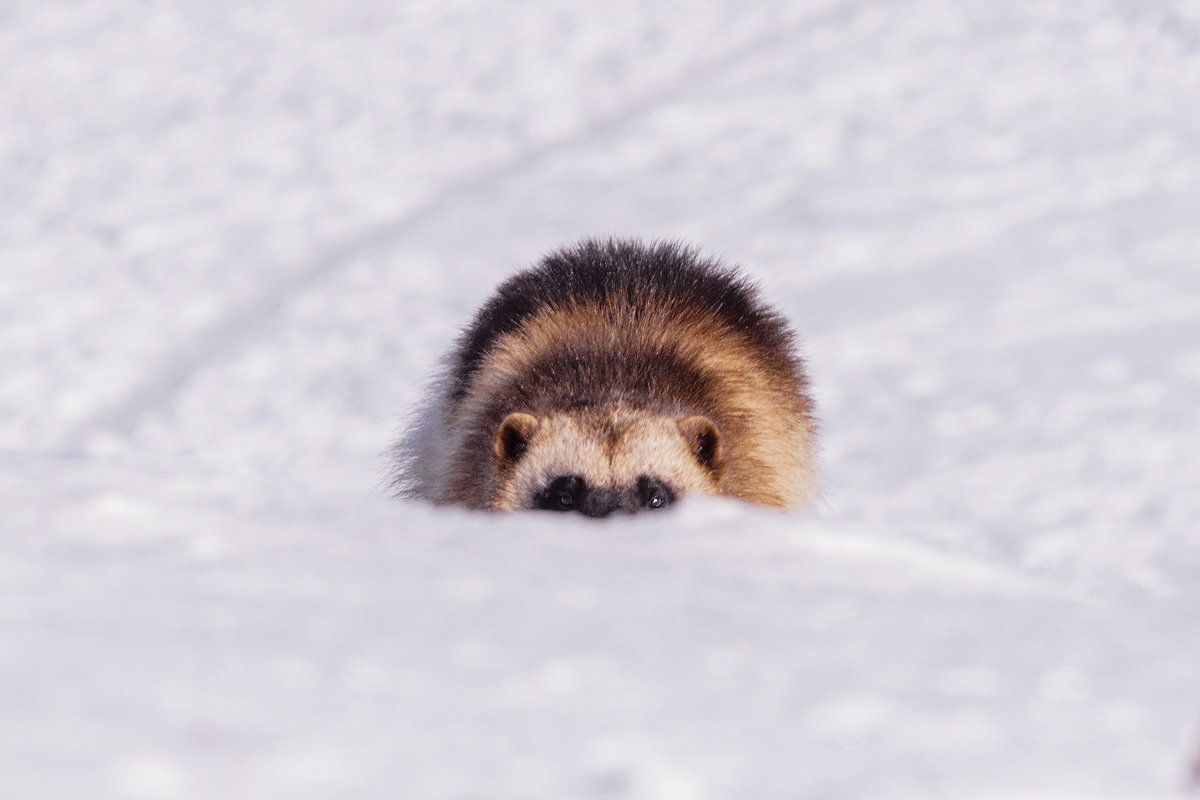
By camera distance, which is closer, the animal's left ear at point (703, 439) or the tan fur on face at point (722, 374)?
the animal's left ear at point (703, 439)

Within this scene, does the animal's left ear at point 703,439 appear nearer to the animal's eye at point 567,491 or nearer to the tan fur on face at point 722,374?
the tan fur on face at point 722,374

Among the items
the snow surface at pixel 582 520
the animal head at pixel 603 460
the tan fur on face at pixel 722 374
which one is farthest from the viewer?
the tan fur on face at pixel 722 374

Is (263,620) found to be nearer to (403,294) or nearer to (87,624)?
(87,624)

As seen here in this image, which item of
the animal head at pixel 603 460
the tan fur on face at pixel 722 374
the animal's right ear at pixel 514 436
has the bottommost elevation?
the animal head at pixel 603 460

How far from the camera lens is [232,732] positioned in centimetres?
130

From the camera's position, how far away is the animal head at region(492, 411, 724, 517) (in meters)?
3.59

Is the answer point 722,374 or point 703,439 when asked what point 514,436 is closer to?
point 703,439

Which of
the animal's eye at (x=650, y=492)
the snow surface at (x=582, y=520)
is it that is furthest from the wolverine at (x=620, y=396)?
the snow surface at (x=582, y=520)

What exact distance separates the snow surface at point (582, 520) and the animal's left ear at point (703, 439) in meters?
0.84

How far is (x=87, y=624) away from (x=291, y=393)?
231 inches

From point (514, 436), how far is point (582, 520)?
4.13 feet

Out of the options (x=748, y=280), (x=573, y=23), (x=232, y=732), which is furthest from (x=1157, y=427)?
(x=573, y=23)

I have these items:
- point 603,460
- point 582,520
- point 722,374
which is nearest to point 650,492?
point 603,460

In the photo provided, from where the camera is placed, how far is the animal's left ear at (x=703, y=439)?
12.1 ft
